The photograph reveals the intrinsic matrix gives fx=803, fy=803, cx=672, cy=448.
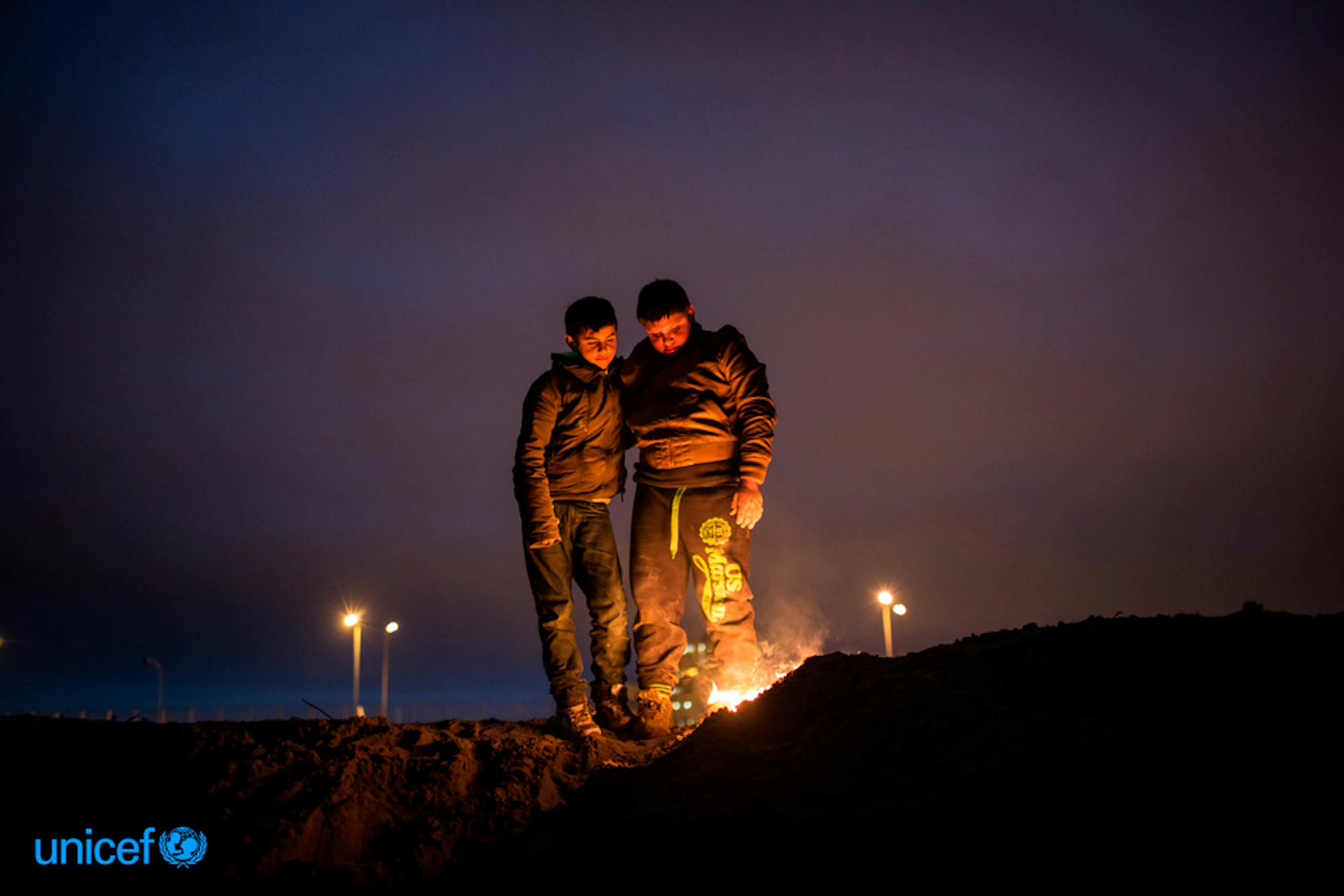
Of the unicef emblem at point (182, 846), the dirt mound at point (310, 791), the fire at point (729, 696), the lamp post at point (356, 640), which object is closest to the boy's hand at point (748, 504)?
the fire at point (729, 696)

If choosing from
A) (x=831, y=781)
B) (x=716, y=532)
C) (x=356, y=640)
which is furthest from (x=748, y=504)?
(x=356, y=640)

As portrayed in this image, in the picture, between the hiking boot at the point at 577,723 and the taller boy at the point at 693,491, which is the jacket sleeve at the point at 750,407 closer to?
the taller boy at the point at 693,491

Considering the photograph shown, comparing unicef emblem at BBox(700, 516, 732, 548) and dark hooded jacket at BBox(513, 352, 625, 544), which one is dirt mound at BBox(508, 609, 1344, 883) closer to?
unicef emblem at BBox(700, 516, 732, 548)

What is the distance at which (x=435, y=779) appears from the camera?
4.26m

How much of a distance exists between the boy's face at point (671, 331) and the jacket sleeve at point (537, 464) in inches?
31.2

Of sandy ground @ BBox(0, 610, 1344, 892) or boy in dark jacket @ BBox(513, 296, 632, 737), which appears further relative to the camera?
boy in dark jacket @ BBox(513, 296, 632, 737)

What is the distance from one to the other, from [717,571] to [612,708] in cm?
114

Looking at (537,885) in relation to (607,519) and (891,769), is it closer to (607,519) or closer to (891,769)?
(891,769)

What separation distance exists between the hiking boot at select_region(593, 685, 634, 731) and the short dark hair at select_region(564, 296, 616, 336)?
247 cm

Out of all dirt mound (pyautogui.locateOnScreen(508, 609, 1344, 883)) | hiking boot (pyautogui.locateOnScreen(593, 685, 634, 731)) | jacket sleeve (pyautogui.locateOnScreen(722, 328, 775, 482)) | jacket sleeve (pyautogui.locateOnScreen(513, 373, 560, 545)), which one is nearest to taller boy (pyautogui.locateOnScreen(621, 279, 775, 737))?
jacket sleeve (pyautogui.locateOnScreen(722, 328, 775, 482))

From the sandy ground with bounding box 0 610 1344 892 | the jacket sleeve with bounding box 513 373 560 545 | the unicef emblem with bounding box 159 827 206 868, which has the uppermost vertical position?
the jacket sleeve with bounding box 513 373 560 545

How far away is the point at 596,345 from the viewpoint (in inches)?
223

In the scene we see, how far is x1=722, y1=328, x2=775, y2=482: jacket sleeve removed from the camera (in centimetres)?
533

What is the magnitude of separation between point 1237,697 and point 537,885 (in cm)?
259
